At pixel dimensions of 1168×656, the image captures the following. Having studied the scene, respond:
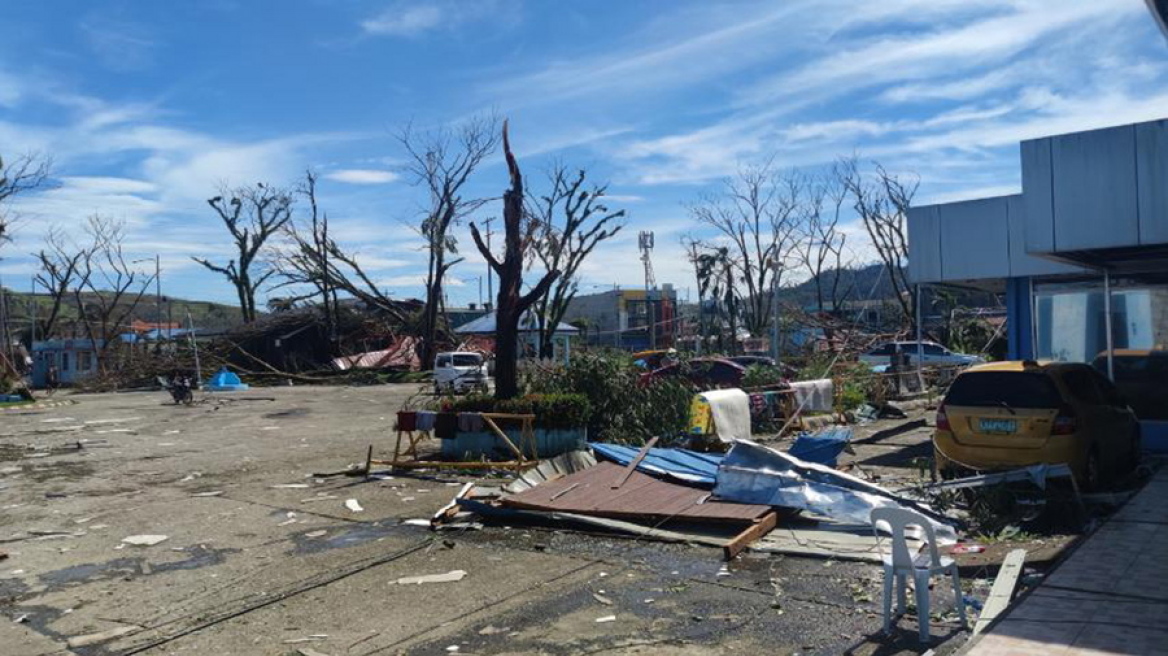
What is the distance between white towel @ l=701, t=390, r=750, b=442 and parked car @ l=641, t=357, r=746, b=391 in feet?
3.51

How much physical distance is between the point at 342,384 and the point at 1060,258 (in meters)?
36.5

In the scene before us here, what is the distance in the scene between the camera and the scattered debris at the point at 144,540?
9570mm

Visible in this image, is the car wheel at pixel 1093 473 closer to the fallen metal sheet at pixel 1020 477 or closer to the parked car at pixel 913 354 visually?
the fallen metal sheet at pixel 1020 477

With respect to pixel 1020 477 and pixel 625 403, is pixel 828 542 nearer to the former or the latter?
pixel 1020 477

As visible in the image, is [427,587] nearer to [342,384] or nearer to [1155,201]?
[1155,201]

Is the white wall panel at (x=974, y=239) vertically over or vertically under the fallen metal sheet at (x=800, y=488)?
over

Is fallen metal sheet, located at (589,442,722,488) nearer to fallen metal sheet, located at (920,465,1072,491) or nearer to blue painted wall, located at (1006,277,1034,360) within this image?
fallen metal sheet, located at (920,465,1072,491)

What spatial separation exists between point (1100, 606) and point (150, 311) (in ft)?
367

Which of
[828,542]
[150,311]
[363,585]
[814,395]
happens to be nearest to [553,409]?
[828,542]

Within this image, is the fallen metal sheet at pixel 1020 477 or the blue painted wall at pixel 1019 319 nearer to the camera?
the fallen metal sheet at pixel 1020 477

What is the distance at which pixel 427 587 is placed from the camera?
7.51m

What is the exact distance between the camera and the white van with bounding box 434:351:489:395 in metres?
33.9

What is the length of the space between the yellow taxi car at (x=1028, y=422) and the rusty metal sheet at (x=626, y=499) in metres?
2.91

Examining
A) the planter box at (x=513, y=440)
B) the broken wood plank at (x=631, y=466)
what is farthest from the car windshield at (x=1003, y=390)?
the planter box at (x=513, y=440)
